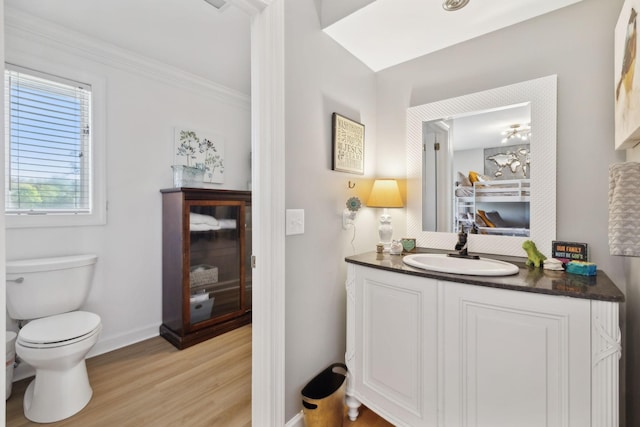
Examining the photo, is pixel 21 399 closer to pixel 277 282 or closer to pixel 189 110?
pixel 277 282

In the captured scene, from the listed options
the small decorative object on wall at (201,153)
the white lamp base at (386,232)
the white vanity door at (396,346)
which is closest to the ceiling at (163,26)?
the small decorative object on wall at (201,153)

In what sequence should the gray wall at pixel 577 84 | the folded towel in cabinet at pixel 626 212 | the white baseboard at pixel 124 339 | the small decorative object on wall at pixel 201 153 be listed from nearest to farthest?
the folded towel in cabinet at pixel 626 212
the gray wall at pixel 577 84
the white baseboard at pixel 124 339
the small decorative object on wall at pixel 201 153

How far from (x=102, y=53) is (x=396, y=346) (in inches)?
117

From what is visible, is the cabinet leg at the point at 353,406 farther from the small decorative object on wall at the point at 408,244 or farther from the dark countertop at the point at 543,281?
the small decorative object on wall at the point at 408,244

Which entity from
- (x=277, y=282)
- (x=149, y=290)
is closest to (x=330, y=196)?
(x=277, y=282)

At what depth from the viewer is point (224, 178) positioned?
3039 millimetres

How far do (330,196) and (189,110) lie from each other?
1.94m

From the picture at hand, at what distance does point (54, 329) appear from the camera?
164cm

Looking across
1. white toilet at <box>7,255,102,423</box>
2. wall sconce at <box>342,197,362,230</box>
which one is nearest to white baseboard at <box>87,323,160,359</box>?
white toilet at <box>7,255,102,423</box>

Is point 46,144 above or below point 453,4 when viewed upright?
below

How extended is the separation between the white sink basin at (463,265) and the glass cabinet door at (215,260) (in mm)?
1794

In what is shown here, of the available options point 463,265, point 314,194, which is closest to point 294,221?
point 314,194

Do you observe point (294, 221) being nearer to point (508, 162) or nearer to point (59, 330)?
point (508, 162)

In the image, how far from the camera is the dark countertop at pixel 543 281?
3.20ft
